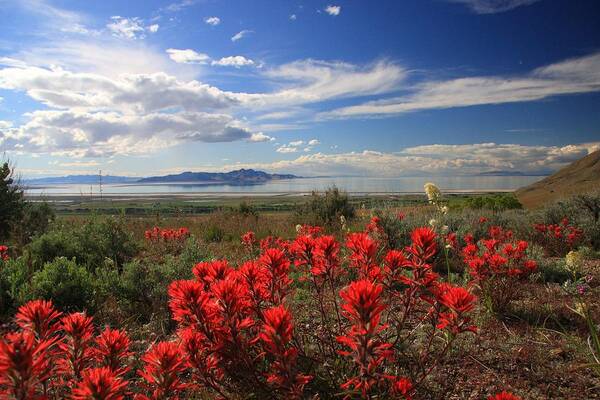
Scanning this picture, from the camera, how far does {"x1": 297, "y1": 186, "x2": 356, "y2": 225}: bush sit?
16.3 metres

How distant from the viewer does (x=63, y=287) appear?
14.6 feet

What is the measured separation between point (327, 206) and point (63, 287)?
1321cm

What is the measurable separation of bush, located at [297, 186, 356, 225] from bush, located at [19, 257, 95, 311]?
1113 centimetres

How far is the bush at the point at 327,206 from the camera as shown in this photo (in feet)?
53.6

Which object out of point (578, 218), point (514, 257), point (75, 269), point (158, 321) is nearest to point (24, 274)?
point (75, 269)

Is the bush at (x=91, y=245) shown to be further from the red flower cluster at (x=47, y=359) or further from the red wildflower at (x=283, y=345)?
the red wildflower at (x=283, y=345)

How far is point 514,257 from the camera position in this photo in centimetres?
436

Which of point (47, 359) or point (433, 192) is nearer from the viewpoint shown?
point (47, 359)

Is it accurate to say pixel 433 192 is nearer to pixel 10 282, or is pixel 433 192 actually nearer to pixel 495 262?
pixel 495 262

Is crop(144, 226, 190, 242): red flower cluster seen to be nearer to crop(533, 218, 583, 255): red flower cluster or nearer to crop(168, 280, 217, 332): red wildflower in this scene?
crop(168, 280, 217, 332): red wildflower

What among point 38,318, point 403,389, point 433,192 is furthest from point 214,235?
point 403,389

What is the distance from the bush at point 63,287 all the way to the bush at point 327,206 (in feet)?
36.5

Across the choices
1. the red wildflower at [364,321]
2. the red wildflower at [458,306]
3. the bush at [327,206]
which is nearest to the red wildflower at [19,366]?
the red wildflower at [364,321]

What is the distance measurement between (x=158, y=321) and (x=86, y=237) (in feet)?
13.2
